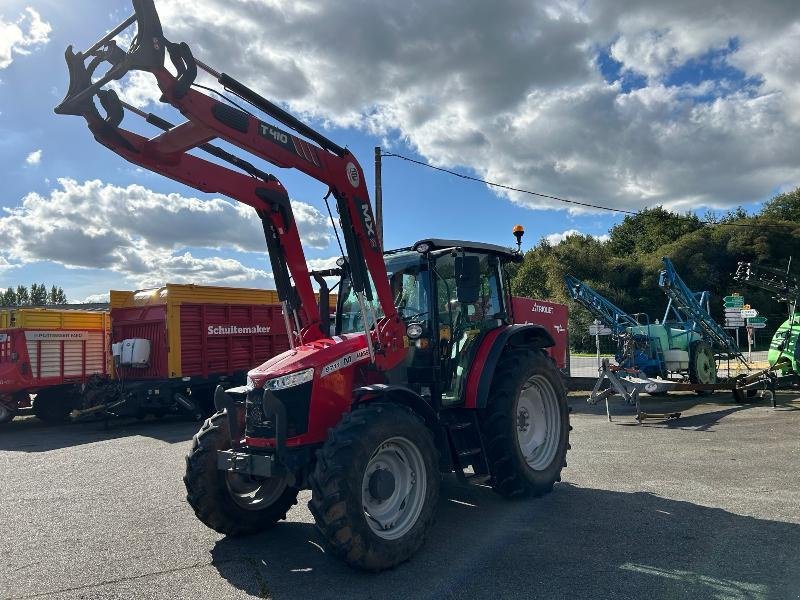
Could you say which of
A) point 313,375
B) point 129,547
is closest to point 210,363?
point 129,547

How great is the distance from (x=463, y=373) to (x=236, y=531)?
2.39 m

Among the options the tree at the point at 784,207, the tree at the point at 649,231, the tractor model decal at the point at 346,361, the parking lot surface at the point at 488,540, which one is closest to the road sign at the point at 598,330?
the parking lot surface at the point at 488,540

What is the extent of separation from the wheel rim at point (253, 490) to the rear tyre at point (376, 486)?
1029mm

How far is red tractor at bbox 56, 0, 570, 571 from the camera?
429 cm

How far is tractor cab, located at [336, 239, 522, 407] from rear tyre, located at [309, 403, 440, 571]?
0.89 metres

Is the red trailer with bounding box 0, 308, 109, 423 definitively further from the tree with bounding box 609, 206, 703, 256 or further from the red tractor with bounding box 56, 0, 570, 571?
the tree with bounding box 609, 206, 703, 256

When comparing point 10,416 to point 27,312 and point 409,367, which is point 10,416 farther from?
point 409,367

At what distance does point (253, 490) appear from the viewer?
17.9 ft

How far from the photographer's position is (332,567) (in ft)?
15.0

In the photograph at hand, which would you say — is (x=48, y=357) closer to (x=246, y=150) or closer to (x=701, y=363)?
(x=246, y=150)

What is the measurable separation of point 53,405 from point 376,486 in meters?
13.2

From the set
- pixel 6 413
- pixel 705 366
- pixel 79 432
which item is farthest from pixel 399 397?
pixel 705 366

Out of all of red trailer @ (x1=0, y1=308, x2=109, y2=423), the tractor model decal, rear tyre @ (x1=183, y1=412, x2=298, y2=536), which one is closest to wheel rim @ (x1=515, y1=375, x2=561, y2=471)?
the tractor model decal

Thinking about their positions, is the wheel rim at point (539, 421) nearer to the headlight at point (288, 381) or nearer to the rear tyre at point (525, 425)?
the rear tyre at point (525, 425)
